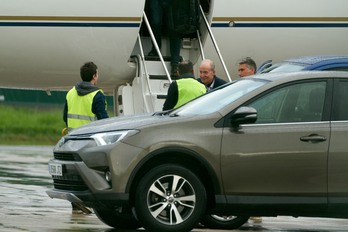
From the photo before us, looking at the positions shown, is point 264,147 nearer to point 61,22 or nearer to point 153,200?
point 153,200

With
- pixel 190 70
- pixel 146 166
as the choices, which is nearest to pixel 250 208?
pixel 146 166

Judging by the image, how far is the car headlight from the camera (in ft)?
34.8

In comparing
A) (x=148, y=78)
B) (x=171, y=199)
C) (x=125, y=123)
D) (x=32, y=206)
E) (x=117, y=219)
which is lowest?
(x=32, y=206)

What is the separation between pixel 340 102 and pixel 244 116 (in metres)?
0.97

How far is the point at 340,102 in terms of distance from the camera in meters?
11.0

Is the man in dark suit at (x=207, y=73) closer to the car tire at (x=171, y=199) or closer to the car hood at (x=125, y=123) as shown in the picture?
the car hood at (x=125, y=123)

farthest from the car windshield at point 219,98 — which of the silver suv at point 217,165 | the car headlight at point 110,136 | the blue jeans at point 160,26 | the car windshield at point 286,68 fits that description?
the blue jeans at point 160,26

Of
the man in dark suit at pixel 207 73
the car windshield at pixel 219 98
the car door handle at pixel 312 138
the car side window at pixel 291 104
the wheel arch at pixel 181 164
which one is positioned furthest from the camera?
the man in dark suit at pixel 207 73

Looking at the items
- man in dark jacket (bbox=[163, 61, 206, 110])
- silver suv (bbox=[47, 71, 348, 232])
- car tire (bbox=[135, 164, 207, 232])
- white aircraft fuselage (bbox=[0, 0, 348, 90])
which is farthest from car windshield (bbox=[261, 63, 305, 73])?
car tire (bbox=[135, 164, 207, 232])

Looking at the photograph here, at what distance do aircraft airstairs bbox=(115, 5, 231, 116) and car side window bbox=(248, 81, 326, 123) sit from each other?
4.72 metres

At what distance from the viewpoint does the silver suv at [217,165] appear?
10.5 meters

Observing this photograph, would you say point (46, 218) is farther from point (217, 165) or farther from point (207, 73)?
point (207, 73)

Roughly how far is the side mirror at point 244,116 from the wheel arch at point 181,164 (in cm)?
43

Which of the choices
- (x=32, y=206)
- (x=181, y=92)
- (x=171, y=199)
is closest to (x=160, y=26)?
(x=181, y=92)
